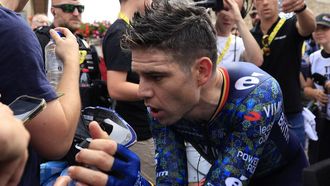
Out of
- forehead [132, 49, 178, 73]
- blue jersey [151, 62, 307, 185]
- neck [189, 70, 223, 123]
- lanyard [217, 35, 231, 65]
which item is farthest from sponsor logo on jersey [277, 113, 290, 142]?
lanyard [217, 35, 231, 65]

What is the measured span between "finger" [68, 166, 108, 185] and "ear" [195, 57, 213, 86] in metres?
0.72

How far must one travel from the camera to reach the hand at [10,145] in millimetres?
864

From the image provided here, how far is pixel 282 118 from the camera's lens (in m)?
2.17

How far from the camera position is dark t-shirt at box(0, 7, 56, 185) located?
1.64m

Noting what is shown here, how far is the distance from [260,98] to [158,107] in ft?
1.47

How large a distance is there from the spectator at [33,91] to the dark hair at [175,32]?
399 millimetres

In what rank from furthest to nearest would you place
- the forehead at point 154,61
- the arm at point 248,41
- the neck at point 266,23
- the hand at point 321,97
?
the hand at point 321,97 → the neck at point 266,23 → the arm at point 248,41 → the forehead at point 154,61

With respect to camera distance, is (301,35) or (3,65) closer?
(3,65)

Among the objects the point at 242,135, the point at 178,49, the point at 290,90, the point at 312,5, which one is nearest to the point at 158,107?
the point at 178,49

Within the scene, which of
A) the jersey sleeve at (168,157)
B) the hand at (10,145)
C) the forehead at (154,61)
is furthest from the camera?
the jersey sleeve at (168,157)

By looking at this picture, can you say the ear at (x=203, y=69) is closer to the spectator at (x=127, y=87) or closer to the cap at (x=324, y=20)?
the spectator at (x=127, y=87)

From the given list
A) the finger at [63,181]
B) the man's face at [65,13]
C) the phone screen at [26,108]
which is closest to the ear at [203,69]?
the finger at [63,181]

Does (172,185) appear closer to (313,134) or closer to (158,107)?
(158,107)

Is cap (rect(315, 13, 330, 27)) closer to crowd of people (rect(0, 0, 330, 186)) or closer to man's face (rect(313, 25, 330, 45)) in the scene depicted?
man's face (rect(313, 25, 330, 45))
